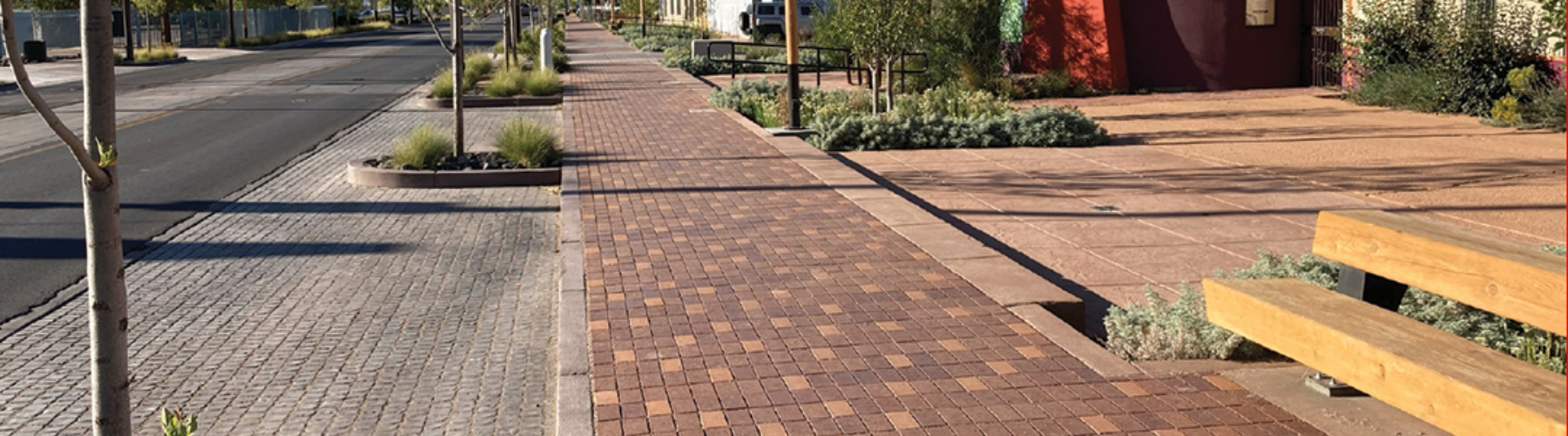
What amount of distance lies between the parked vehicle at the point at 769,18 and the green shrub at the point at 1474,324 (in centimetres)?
3972

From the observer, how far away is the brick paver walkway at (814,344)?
5.44m

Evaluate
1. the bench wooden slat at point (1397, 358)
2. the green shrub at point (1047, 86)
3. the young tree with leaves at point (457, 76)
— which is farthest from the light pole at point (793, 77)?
the bench wooden slat at point (1397, 358)

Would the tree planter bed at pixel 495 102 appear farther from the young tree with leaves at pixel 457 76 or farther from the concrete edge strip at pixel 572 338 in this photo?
the concrete edge strip at pixel 572 338

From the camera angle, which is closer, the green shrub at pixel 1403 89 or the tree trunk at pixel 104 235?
the tree trunk at pixel 104 235

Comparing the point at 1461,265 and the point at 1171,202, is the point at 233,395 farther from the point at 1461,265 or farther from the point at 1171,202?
the point at 1171,202

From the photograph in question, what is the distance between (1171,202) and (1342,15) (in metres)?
12.2

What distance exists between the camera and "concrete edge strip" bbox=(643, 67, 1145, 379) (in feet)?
21.0

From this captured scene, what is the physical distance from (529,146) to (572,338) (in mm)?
7359

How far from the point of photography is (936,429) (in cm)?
529

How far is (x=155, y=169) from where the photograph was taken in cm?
1550

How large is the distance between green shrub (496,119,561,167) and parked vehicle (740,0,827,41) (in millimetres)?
32246

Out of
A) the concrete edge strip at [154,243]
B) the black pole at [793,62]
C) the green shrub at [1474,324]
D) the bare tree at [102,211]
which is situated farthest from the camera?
the black pole at [793,62]

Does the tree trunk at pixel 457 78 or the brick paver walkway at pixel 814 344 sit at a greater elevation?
the tree trunk at pixel 457 78

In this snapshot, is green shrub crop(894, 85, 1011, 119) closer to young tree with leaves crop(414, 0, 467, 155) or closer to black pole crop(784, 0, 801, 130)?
black pole crop(784, 0, 801, 130)
